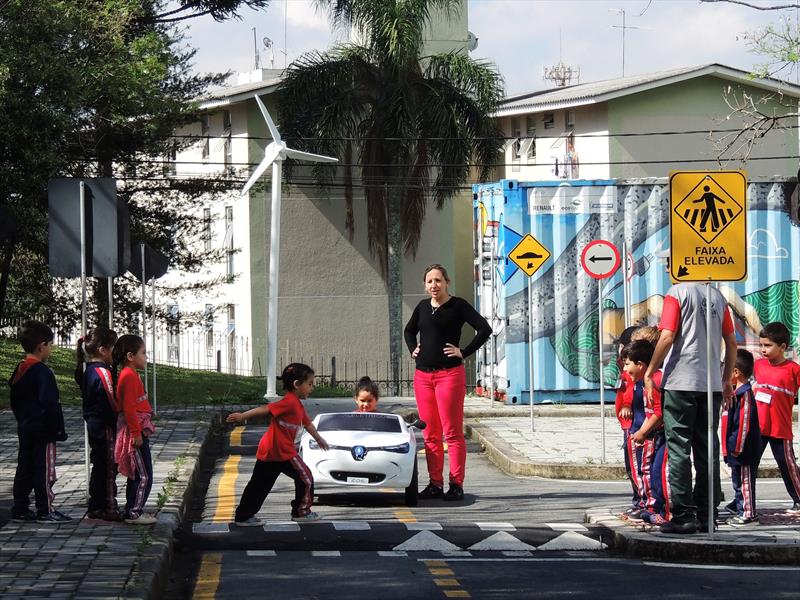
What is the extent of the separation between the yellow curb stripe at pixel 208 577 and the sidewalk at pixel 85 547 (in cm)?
22

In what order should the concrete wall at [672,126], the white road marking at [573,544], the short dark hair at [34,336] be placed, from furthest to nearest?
the concrete wall at [672,126] → the short dark hair at [34,336] → the white road marking at [573,544]

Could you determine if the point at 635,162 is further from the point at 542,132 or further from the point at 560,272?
the point at 560,272

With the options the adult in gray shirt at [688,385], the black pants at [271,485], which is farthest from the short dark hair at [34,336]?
the adult in gray shirt at [688,385]

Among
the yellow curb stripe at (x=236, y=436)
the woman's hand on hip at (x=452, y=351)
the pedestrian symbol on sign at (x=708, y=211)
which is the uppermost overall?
the pedestrian symbol on sign at (x=708, y=211)

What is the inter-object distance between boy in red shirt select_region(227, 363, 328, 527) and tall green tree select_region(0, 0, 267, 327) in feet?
40.4

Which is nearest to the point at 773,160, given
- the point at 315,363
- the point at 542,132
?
the point at 542,132

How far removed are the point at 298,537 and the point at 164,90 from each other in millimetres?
23178

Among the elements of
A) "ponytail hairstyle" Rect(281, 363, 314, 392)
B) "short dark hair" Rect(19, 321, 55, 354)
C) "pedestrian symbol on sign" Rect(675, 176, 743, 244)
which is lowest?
"ponytail hairstyle" Rect(281, 363, 314, 392)

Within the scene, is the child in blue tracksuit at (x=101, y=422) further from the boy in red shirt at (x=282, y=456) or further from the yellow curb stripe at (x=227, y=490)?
the yellow curb stripe at (x=227, y=490)

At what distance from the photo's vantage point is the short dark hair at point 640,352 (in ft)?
34.6

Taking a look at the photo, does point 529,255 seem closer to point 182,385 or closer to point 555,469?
point 555,469

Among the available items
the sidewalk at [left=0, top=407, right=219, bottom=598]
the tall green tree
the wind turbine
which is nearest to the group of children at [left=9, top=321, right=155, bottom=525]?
the sidewalk at [left=0, top=407, right=219, bottom=598]

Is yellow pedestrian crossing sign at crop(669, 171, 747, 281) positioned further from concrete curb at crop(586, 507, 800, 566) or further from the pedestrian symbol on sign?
concrete curb at crop(586, 507, 800, 566)

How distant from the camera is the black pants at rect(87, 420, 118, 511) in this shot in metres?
10.4
